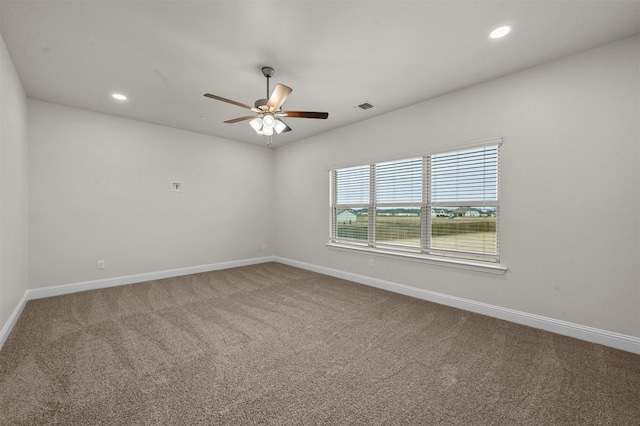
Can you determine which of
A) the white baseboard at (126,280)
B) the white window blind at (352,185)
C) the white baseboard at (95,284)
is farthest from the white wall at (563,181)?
the white baseboard at (95,284)

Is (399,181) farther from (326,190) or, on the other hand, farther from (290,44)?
(290,44)

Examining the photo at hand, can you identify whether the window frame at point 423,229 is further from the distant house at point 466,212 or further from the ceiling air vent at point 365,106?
the ceiling air vent at point 365,106

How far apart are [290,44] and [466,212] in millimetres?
2872

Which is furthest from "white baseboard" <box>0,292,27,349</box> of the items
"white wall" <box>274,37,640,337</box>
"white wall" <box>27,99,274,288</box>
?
"white wall" <box>274,37,640,337</box>

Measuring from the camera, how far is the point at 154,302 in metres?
3.60

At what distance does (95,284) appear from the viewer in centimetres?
415

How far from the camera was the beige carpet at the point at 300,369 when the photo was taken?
1632 mm

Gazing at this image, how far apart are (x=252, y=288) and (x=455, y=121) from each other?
3.84 metres

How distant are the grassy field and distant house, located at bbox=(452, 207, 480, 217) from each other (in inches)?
1.6

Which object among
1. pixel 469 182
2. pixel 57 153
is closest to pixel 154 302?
pixel 57 153

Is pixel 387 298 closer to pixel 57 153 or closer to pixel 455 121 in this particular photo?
pixel 455 121

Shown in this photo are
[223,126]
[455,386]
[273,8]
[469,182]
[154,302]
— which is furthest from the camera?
[223,126]

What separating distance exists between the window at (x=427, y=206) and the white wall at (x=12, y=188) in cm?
424

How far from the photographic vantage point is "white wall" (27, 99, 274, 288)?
150 inches
